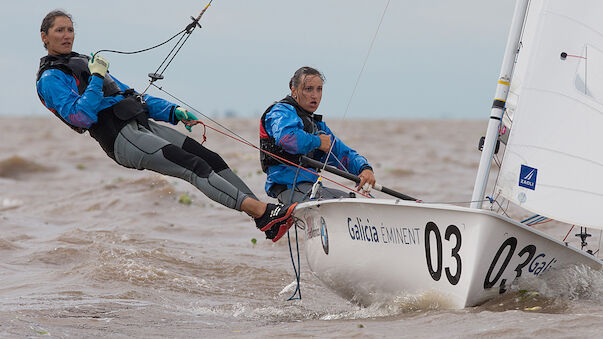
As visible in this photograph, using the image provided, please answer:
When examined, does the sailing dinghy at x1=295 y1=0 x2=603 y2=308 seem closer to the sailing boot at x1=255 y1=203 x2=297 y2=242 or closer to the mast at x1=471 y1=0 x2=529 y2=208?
the mast at x1=471 y1=0 x2=529 y2=208

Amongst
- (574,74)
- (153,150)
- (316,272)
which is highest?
(574,74)

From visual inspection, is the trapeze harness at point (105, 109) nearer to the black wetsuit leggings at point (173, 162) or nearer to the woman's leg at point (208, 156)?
the black wetsuit leggings at point (173, 162)

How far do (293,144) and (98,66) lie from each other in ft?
4.39

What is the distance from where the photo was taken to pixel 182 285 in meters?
6.20

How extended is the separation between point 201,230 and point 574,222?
5.99 meters

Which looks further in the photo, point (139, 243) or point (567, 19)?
point (139, 243)

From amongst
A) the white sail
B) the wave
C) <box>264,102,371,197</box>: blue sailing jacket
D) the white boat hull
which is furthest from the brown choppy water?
the wave

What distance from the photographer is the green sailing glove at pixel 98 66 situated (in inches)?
194

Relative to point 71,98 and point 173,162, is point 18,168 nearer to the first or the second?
point 71,98

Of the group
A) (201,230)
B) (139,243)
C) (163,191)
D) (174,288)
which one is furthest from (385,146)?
(174,288)

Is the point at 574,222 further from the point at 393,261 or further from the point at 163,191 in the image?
the point at 163,191

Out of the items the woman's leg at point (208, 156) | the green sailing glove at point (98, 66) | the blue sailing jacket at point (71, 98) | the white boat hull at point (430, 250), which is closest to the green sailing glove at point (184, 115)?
the woman's leg at point (208, 156)

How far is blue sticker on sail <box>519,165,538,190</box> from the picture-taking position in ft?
13.9

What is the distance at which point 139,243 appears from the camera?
26.3ft
